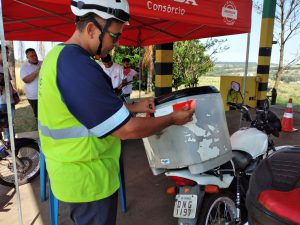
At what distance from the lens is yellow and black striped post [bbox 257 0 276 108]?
28.4ft

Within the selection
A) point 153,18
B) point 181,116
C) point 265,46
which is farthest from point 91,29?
point 265,46

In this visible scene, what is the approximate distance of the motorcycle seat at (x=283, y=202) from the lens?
902 millimetres

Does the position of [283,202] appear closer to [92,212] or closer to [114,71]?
[92,212]

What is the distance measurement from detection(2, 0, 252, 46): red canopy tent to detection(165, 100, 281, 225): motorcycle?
1356 mm

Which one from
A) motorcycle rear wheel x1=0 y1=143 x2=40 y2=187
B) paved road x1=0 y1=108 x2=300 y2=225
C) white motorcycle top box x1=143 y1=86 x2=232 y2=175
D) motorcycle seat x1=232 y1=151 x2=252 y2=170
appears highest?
white motorcycle top box x1=143 y1=86 x2=232 y2=175

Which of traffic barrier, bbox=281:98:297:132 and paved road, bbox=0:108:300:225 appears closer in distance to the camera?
paved road, bbox=0:108:300:225

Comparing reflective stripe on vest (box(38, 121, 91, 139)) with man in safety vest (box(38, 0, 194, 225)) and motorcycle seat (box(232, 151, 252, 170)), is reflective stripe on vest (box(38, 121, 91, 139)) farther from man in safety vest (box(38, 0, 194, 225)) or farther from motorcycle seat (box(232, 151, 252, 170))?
motorcycle seat (box(232, 151, 252, 170))

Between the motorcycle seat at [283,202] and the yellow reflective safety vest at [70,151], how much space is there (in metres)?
0.71

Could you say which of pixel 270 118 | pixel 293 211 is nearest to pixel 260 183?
pixel 293 211

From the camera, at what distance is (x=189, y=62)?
13.5 m

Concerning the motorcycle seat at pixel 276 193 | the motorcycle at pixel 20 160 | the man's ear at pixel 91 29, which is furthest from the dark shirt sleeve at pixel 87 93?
the motorcycle at pixel 20 160

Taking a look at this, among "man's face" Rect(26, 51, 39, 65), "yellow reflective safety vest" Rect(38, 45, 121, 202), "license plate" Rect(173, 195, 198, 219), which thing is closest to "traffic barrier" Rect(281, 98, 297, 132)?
"license plate" Rect(173, 195, 198, 219)

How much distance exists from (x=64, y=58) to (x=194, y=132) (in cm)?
98

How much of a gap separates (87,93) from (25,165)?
2965mm
